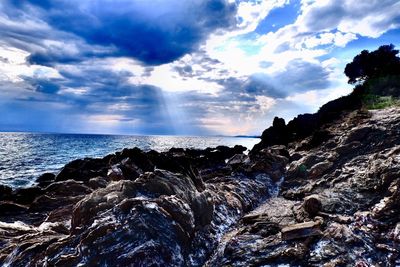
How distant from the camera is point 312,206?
1544 centimetres

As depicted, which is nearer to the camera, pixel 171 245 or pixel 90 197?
pixel 171 245

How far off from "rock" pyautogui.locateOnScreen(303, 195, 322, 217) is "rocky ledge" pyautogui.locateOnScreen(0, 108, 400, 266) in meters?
0.06

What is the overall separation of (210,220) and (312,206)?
202 inches

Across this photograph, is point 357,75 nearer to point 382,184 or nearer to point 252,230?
point 382,184

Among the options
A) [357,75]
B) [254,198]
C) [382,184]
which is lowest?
[254,198]

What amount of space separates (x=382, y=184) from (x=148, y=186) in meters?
12.5

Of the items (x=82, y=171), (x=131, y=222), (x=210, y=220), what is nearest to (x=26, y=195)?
(x=82, y=171)

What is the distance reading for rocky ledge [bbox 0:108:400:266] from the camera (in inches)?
436

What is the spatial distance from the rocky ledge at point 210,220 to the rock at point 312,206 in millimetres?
57

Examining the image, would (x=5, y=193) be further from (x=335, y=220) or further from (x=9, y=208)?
(x=335, y=220)

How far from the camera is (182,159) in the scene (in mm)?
21375

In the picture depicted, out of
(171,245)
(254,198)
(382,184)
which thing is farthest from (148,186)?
(382,184)

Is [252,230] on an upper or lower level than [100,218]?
lower

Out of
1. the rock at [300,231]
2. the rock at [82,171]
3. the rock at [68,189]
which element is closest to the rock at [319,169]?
the rock at [300,231]
